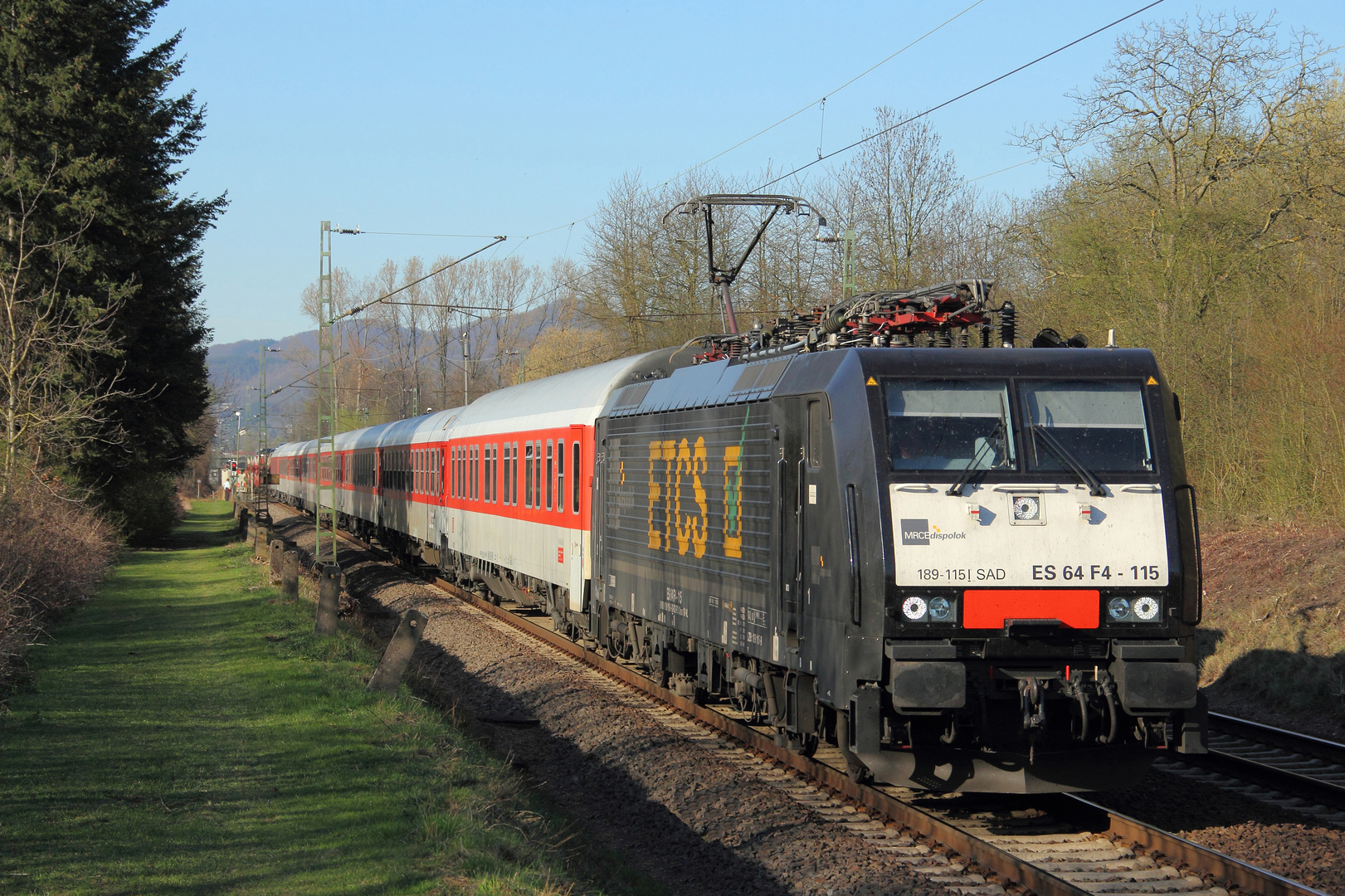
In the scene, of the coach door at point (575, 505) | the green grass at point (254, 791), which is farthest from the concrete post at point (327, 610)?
the coach door at point (575, 505)

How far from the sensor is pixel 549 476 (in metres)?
16.7

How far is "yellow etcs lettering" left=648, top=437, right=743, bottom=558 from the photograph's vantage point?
9.63 metres

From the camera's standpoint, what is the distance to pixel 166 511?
3756 centimetres

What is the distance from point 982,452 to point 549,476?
1002cm

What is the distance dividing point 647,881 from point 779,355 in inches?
157

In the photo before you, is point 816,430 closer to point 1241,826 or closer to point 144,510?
point 1241,826

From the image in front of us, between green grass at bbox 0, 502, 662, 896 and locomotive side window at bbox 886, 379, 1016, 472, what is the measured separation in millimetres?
3089

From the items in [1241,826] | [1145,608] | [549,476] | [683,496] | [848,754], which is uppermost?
[549,476]

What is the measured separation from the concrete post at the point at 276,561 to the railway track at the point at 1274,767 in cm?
1550

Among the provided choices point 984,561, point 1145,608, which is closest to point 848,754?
point 984,561

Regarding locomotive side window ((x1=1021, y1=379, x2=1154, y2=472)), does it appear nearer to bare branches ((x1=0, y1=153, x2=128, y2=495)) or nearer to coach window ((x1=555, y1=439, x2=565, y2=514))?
coach window ((x1=555, y1=439, x2=565, y2=514))

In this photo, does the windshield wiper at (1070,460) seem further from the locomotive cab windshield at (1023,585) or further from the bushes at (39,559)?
the bushes at (39,559)

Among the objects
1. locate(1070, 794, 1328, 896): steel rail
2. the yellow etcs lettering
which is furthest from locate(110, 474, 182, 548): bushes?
locate(1070, 794, 1328, 896): steel rail

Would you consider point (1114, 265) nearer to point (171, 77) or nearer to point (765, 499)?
point (765, 499)
